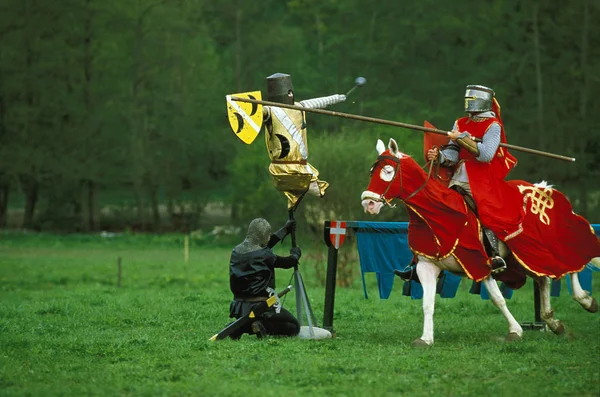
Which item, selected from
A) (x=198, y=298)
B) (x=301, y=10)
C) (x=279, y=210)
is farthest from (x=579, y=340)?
(x=301, y=10)

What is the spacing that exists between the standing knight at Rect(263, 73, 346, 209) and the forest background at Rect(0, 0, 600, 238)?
24.0 meters

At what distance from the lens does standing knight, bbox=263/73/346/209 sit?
12375 millimetres

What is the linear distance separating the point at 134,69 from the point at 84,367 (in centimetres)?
3739

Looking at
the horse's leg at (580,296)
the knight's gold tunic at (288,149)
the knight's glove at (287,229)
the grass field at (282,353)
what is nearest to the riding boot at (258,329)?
the grass field at (282,353)

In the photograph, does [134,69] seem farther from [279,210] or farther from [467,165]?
[467,165]

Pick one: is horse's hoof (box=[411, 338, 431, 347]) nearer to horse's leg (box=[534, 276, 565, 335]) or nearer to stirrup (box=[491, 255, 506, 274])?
stirrup (box=[491, 255, 506, 274])

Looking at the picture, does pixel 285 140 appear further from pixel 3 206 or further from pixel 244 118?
pixel 3 206

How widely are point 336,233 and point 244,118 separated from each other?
198cm

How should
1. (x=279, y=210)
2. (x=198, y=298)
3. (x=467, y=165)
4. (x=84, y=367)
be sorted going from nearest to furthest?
(x=84, y=367) → (x=467, y=165) → (x=198, y=298) → (x=279, y=210)

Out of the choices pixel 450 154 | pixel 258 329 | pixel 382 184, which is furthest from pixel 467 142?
pixel 258 329

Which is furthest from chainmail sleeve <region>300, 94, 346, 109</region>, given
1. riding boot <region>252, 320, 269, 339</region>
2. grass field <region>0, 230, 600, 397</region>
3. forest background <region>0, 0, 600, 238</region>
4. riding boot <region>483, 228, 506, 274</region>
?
forest background <region>0, 0, 600, 238</region>

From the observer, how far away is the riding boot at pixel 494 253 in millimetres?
12492

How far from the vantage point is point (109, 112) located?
4638 cm

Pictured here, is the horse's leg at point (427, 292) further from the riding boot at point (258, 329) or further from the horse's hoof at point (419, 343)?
the riding boot at point (258, 329)
